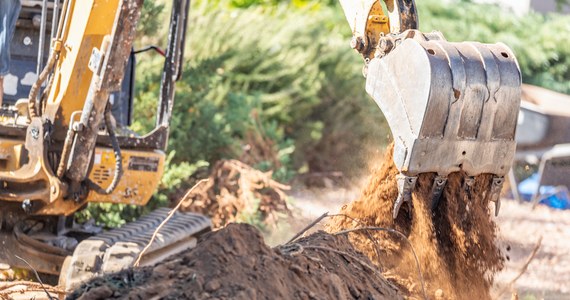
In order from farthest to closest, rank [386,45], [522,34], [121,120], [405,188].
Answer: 1. [522,34]
2. [121,120]
3. [386,45]
4. [405,188]

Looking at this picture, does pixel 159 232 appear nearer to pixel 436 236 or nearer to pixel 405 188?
pixel 436 236

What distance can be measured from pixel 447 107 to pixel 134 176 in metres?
3.12

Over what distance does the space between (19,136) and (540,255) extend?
246 inches

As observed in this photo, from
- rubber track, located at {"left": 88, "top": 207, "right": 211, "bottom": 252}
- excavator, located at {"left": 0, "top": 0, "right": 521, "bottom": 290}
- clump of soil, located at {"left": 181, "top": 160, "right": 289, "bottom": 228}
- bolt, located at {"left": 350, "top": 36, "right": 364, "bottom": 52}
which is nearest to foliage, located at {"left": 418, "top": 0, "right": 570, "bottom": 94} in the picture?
clump of soil, located at {"left": 181, "top": 160, "right": 289, "bottom": 228}

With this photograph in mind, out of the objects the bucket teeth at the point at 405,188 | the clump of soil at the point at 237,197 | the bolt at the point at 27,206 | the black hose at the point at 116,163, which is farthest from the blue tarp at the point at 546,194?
the bucket teeth at the point at 405,188

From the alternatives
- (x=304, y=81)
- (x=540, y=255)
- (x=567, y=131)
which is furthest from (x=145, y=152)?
(x=567, y=131)

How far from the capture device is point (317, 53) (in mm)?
16078

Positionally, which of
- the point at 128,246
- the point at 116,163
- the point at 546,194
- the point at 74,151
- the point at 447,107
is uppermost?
the point at 447,107

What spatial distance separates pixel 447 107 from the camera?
223 inches

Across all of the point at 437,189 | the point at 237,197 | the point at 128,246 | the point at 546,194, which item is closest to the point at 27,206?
the point at 128,246

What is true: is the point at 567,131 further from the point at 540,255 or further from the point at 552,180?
the point at 540,255

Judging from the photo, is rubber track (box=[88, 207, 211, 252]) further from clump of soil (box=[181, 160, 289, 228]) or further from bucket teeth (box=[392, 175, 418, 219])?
bucket teeth (box=[392, 175, 418, 219])

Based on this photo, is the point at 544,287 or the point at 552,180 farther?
the point at 552,180

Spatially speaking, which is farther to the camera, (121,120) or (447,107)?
(121,120)
